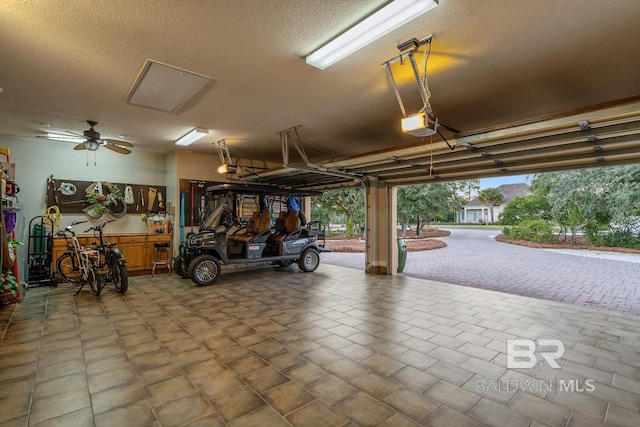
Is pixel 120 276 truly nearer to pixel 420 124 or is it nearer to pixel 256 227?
pixel 256 227

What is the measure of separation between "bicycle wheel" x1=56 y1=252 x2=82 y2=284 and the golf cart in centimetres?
170

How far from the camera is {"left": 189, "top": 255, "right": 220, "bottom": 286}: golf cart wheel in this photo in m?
5.66

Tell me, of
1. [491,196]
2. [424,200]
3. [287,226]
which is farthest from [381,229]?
[491,196]

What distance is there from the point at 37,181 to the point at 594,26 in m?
8.96

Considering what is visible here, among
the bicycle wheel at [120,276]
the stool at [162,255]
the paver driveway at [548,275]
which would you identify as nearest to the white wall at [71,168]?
the stool at [162,255]

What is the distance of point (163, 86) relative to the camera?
11.6 feet

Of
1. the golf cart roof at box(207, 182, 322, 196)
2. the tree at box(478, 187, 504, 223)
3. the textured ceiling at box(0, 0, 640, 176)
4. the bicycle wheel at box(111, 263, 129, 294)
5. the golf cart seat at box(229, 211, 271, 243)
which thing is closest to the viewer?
the textured ceiling at box(0, 0, 640, 176)

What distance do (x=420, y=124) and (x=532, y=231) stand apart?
51.4 ft

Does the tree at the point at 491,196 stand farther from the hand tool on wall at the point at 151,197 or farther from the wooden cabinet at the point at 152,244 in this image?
the wooden cabinet at the point at 152,244

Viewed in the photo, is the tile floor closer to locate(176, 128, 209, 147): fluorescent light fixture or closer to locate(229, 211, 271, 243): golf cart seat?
locate(229, 211, 271, 243): golf cart seat

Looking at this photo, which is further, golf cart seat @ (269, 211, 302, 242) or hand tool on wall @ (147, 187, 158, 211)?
hand tool on wall @ (147, 187, 158, 211)

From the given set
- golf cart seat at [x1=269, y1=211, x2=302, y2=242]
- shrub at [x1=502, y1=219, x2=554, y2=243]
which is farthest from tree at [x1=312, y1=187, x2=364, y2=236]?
golf cart seat at [x1=269, y1=211, x2=302, y2=242]

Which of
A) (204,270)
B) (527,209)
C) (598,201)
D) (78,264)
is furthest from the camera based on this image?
(527,209)

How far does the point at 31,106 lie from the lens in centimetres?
425
